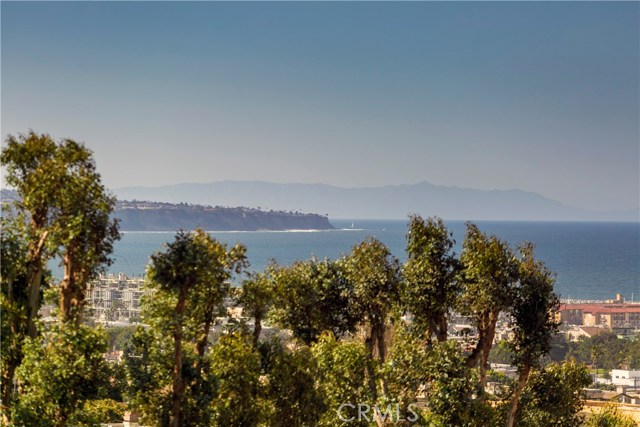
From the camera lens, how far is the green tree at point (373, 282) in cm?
1358

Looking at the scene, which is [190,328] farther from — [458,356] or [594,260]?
[594,260]

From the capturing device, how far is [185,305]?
10.1m

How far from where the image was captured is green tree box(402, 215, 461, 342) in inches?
528

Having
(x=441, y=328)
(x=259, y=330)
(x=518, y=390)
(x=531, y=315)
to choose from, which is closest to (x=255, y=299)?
(x=259, y=330)

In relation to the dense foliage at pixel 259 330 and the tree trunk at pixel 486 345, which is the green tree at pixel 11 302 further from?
the tree trunk at pixel 486 345

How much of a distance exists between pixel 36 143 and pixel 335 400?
5.76 meters

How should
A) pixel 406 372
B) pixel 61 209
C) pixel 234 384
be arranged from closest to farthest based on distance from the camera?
pixel 61 209, pixel 234 384, pixel 406 372

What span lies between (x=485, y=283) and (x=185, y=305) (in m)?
4.79

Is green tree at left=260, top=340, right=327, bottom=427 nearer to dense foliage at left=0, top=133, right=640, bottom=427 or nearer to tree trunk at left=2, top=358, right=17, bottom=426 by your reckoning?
dense foliage at left=0, top=133, right=640, bottom=427

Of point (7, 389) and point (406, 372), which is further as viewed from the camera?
point (406, 372)

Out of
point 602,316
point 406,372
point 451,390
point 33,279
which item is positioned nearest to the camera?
point 33,279

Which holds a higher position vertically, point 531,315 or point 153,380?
point 531,315

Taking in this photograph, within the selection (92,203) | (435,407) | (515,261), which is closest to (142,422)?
(92,203)

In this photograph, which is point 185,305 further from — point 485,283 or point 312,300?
point 485,283
